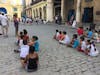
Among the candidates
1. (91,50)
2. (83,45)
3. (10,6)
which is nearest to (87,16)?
(83,45)

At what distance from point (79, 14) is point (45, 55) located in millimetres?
23048

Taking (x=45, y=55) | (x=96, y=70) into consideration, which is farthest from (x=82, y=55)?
(x=96, y=70)

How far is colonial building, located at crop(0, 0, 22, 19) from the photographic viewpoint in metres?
73.6

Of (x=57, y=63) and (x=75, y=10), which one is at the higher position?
(x=75, y=10)

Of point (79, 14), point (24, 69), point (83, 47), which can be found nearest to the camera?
point (24, 69)

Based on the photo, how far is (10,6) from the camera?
74.2 m

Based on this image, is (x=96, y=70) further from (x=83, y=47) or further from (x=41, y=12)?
(x=41, y=12)

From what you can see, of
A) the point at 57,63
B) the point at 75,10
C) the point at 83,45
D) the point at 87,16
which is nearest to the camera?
the point at 57,63

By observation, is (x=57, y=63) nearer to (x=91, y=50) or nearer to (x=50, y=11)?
(x=91, y=50)

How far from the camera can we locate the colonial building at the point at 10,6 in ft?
242

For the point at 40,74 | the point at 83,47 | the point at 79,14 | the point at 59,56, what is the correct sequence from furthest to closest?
1. the point at 79,14
2. the point at 83,47
3. the point at 59,56
4. the point at 40,74

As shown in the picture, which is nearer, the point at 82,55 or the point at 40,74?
the point at 40,74

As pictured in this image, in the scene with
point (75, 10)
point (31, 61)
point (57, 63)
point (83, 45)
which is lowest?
point (57, 63)

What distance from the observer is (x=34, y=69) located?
10039 millimetres
